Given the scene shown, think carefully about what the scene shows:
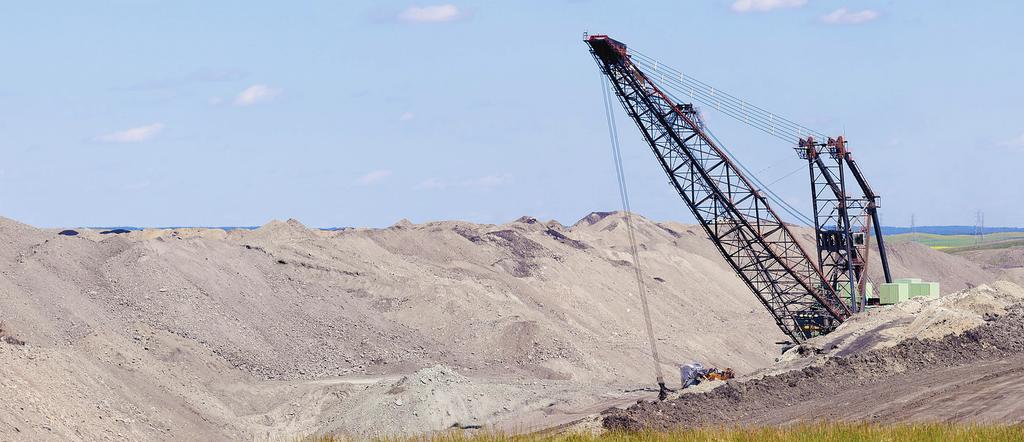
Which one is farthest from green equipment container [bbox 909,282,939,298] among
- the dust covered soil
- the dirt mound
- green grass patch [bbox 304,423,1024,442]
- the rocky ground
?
green grass patch [bbox 304,423,1024,442]

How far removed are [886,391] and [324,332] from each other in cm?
2247

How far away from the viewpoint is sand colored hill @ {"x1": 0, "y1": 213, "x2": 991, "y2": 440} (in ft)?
110

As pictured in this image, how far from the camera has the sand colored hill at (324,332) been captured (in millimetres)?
33625

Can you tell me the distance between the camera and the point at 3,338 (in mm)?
35719

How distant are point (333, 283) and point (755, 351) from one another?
18705 millimetres

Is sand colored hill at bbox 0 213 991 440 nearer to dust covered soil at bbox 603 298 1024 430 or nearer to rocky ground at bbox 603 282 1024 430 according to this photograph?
dust covered soil at bbox 603 298 1024 430

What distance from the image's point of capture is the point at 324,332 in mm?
45969

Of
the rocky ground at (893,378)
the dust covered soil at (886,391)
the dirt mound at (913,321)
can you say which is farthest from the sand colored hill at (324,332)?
the dirt mound at (913,321)

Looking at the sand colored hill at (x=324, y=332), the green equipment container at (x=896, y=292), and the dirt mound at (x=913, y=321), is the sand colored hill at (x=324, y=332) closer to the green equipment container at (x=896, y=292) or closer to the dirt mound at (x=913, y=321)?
the dirt mound at (x=913, y=321)

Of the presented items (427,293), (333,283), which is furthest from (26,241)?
(427,293)

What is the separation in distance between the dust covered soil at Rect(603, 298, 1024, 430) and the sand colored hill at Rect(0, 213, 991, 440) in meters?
5.00

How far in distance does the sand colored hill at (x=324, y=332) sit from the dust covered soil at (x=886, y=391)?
16.4 ft

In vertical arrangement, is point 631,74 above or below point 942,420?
above

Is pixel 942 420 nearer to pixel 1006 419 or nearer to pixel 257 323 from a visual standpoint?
pixel 1006 419
